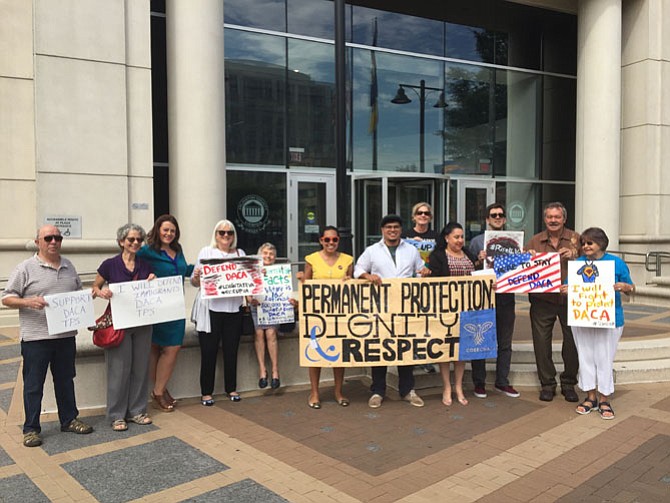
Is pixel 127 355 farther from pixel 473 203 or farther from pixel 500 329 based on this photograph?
pixel 473 203

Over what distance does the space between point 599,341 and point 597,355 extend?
0.47ft

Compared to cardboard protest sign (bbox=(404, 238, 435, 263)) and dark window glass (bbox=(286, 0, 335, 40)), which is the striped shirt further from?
dark window glass (bbox=(286, 0, 335, 40))

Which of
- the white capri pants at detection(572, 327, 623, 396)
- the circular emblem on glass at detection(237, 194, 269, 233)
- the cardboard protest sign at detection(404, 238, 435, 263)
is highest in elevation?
the circular emblem on glass at detection(237, 194, 269, 233)

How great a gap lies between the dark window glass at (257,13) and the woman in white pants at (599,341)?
11.0m

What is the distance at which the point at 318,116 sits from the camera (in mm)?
15523

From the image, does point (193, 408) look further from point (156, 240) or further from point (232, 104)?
point (232, 104)

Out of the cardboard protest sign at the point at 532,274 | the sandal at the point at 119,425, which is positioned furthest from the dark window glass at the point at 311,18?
the sandal at the point at 119,425

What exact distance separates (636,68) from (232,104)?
11513 millimetres

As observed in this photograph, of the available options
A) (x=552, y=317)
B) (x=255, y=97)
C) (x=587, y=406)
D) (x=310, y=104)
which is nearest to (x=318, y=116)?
(x=310, y=104)

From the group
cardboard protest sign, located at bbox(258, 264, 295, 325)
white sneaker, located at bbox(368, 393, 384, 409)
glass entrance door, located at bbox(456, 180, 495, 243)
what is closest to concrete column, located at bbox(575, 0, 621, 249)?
glass entrance door, located at bbox(456, 180, 495, 243)

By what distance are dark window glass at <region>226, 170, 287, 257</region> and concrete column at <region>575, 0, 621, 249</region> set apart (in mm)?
8378

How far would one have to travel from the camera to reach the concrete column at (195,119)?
38.0ft

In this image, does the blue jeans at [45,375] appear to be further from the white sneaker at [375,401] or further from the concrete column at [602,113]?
the concrete column at [602,113]

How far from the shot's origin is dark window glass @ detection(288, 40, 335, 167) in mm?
15211
